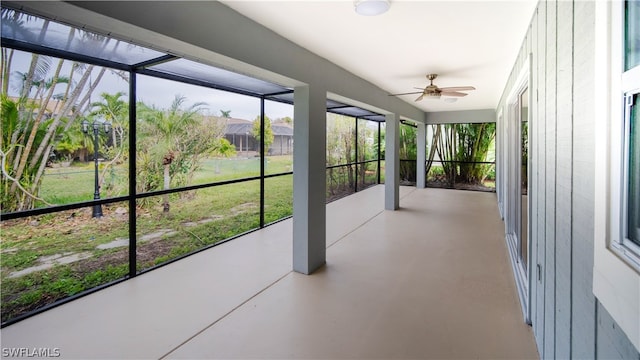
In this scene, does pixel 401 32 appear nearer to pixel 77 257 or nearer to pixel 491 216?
pixel 77 257

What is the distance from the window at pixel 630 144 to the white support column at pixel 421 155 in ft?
30.5

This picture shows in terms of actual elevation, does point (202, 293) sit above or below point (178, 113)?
below

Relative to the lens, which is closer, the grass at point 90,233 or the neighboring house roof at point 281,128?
the grass at point 90,233

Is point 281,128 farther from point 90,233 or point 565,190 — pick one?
point 565,190

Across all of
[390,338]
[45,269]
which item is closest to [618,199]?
[390,338]

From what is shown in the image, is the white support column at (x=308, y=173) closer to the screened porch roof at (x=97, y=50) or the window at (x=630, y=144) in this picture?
the screened porch roof at (x=97, y=50)

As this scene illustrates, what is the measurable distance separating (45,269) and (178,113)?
2.91m

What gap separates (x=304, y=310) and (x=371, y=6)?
259 centimetres

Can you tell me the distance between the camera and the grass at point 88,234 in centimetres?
343

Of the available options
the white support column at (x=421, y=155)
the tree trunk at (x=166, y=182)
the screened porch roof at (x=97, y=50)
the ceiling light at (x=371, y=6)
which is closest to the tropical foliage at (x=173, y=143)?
the tree trunk at (x=166, y=182)

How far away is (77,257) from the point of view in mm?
4047

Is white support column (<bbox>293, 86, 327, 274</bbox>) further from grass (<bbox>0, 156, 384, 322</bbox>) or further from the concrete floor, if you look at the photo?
grass (<bbox>0, 156, 384, 322</bbox>)

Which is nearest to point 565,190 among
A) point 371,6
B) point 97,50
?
point 371,6

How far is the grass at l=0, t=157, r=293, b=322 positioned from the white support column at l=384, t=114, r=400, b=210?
8.68 ft
